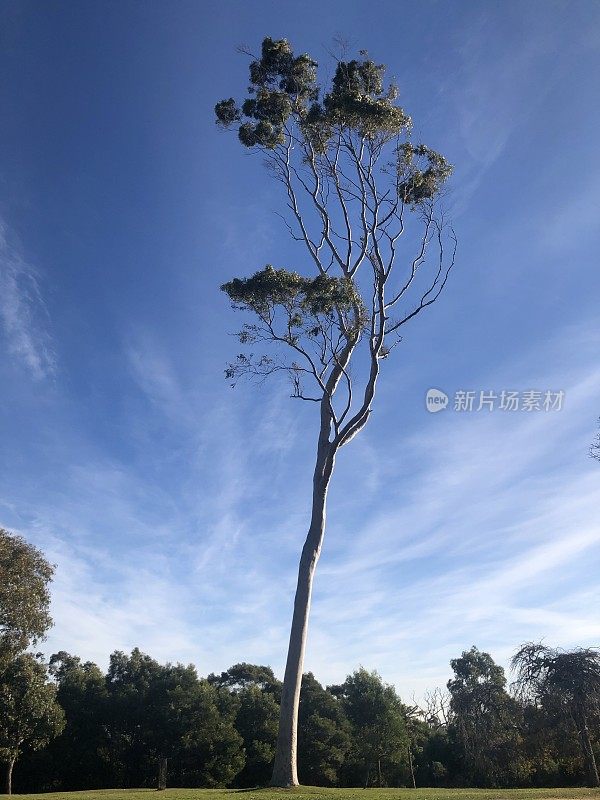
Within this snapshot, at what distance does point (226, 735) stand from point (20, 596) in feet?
74.1

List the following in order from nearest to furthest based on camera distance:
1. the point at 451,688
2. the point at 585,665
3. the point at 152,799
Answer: the point at 152,799
the point at 585,665
the point at 451,688

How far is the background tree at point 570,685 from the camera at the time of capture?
27.0m

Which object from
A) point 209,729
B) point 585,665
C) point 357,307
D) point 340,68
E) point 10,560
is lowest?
point 209,729

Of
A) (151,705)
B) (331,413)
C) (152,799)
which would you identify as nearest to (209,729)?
(151,705)

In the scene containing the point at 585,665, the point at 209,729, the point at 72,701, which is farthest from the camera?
the point at 72,701

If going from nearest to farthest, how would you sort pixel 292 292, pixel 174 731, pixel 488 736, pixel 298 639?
1. pixel 298 639
2. pixel 292 292
3. pixel 488 736
4. pixel 174 731

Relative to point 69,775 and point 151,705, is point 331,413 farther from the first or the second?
point 69,775

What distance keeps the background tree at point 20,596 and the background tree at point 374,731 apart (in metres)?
27.2

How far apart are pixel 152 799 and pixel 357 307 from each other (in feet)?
55.0

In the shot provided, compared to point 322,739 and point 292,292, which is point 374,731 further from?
point 292,292

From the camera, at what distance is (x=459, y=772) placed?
150 ft

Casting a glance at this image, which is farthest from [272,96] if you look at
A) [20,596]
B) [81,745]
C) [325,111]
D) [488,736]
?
[81,745]

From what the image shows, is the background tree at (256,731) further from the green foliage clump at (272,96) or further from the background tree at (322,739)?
the green foliage clump at (272,96)

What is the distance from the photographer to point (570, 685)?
2753 centimetres
